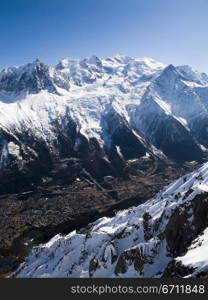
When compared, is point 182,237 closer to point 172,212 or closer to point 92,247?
point 172,212

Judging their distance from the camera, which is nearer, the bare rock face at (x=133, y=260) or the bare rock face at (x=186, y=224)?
the bare rock face at (x=186, y=224)

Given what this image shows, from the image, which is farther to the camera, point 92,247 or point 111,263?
point 92,247

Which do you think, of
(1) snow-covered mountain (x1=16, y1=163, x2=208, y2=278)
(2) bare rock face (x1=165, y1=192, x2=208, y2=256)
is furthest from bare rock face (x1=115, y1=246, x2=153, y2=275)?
(2) bare rock face (x1=165, y1=192, x2=208, y2=256)

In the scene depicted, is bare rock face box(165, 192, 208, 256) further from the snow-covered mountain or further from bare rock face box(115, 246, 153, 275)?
bare rock face box(115, 246, 153, 275)

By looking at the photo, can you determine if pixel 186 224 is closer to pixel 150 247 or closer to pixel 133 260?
pixel 150 247

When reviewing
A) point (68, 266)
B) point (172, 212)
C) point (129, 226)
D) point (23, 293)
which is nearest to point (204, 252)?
point (23, 293)

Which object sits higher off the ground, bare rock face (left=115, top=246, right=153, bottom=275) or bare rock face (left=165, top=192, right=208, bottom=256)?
bare rock face (left=165, top=192, right=208, bottom=256)

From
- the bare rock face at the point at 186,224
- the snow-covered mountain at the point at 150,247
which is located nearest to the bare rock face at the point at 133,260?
the snow-covered mountain at the point at 150,247

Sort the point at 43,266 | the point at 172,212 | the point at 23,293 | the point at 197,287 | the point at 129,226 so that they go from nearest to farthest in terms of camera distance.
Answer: the point at 197,287
the point at 23,293
the point at 172,212
the point at 129,226
the point at 43,266

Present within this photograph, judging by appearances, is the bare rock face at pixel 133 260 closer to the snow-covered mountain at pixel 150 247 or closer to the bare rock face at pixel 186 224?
the snow-covered mountain at pixel 150 247
